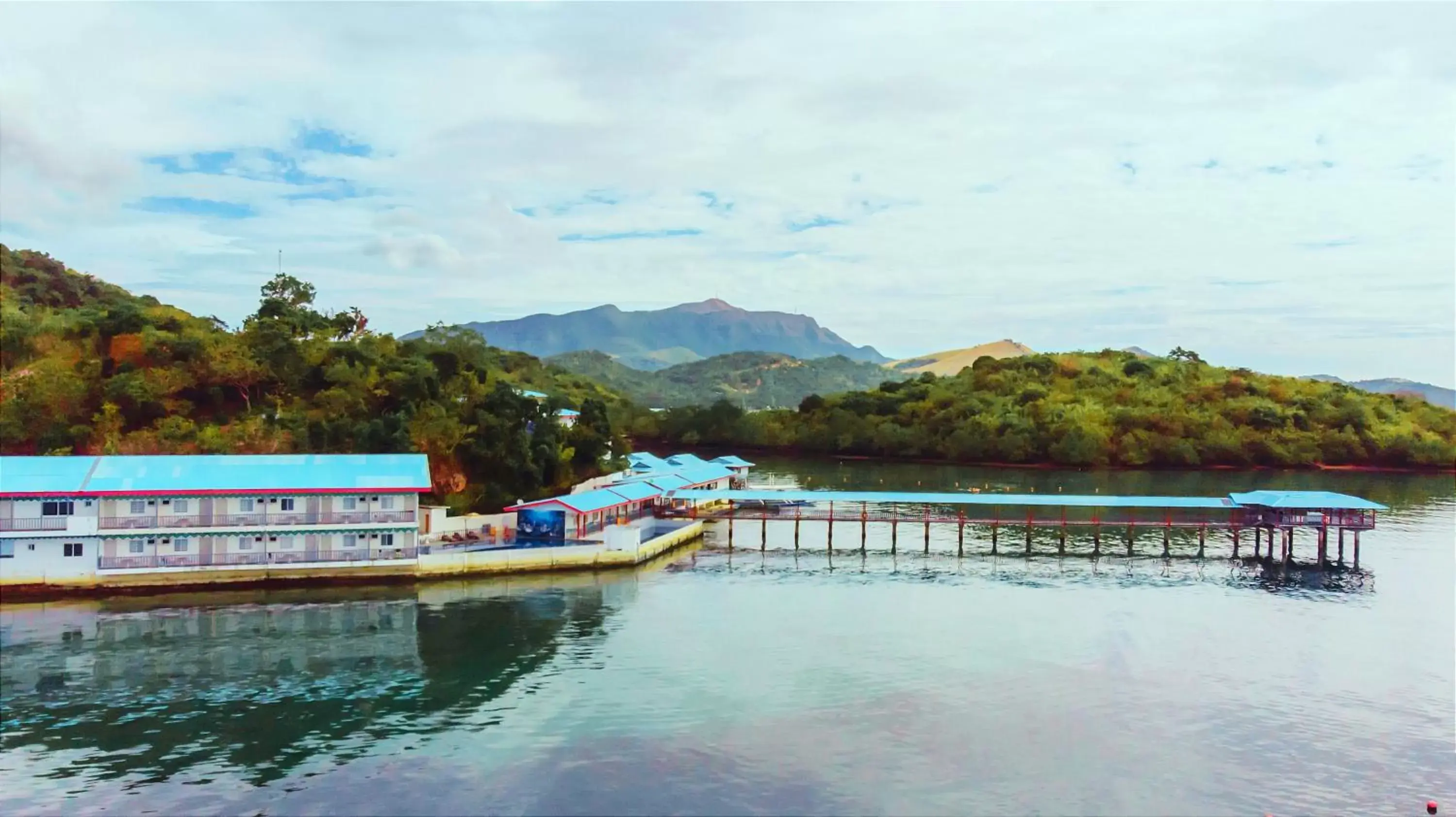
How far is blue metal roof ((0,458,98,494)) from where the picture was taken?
39.8 meters

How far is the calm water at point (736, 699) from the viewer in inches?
955

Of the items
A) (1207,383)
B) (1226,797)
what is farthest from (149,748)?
(1207,383)

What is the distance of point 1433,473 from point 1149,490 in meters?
45.8

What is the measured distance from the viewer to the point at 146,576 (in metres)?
41.3

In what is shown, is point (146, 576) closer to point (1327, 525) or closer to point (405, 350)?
point (405, 350)

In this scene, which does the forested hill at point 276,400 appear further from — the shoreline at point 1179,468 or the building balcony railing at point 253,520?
the shoreline at point 1179,468

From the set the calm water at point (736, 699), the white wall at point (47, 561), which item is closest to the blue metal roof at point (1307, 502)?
the calm water at point (736, 699)

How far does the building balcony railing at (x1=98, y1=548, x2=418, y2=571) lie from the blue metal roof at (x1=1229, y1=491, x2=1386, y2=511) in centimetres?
4399

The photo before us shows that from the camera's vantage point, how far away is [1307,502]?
5444 centimetres

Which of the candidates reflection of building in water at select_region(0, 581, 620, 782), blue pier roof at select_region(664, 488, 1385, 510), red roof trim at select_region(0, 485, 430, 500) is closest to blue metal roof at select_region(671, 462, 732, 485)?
blue pier roof at select_region(664, 488, 1385, 510)

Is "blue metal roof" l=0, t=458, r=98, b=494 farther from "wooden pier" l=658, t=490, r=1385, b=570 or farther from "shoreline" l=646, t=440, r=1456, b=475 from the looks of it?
"shoreline" l=646, t=440, r=1456, b=475

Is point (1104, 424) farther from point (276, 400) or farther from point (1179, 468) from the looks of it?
point (276, 400)

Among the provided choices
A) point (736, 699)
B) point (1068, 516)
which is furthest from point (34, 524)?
point (1068, 516)

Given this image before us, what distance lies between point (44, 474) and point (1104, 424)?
105 m
